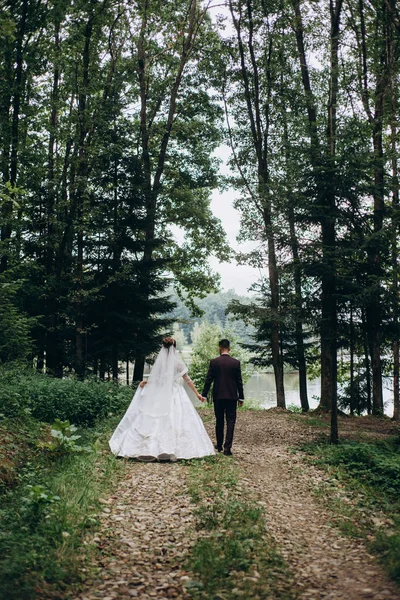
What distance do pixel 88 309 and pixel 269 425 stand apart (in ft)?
29.2

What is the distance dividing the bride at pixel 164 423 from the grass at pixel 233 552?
80.1 inches

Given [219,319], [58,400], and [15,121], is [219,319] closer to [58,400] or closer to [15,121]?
[15,121]

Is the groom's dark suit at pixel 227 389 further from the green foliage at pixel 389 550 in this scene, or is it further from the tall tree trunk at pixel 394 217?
the green foliage at pixel 389 550

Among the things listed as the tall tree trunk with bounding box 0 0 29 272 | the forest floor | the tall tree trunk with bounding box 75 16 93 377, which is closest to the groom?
the forest floor

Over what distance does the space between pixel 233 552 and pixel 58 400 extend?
8157 millimetres

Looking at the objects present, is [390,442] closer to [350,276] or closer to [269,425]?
[350,276]

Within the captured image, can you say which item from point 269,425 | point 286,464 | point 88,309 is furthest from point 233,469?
point 88,309

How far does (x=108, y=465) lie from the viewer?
834 cm

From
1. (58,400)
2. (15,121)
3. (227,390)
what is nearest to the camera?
(227,390)

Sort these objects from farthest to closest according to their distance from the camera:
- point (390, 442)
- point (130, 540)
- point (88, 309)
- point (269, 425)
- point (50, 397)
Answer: point (88, 309) → point (269, 425) → point (50, 397) → point (390, 442) → point (130, 540)

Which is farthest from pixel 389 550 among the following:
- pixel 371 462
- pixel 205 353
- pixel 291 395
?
pixel 291 395

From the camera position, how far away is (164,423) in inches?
384

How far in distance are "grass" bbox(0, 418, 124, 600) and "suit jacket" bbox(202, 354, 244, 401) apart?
232 cm

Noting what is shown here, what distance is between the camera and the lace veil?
10.0 metres
